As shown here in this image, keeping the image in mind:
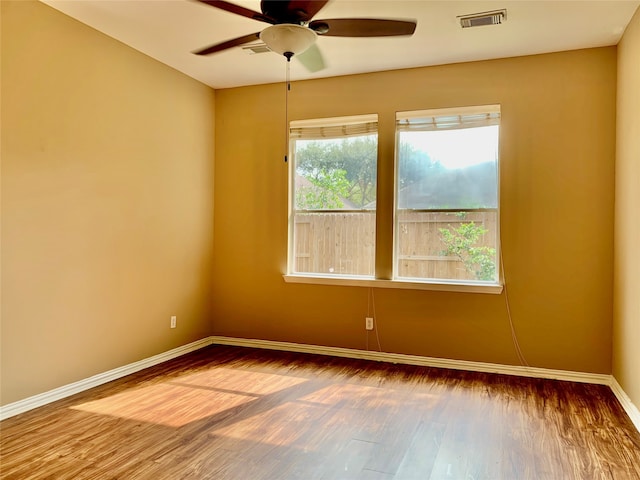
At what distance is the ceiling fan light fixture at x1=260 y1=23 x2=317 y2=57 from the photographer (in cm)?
244

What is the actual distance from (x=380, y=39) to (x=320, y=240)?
1.97 meters

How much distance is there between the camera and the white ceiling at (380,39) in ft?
10.0

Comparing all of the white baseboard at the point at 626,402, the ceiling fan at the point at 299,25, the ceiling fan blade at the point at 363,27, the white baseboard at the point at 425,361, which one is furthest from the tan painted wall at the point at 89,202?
the white baseboard at the point at 626,402

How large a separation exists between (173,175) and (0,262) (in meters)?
1.81

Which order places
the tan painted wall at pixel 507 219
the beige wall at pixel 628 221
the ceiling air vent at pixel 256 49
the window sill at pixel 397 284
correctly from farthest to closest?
1. the window sill at pixel 397 284
2. the tan painted wall at pixel 507 219
3. the ceiling air vent at pixel 256 49
4. the beige wall at pixel 628 221

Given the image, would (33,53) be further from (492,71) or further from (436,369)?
(436,369)

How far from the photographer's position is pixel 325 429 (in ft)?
9.13

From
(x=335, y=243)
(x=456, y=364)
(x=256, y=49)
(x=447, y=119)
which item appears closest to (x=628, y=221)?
(x=447, y=119)

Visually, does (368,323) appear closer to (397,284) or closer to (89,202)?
(397,284)

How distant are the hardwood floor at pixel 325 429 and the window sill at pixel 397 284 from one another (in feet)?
2.46

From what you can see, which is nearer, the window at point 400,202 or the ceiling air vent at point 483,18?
the ceiling air vent at point 483,18

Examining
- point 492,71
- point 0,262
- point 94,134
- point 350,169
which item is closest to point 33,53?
point 94,134

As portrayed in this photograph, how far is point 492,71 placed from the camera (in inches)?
156

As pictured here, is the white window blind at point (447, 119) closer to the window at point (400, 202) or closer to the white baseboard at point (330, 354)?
the window at point (400, 202)
